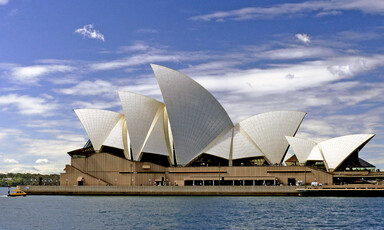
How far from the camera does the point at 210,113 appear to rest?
83750 mm

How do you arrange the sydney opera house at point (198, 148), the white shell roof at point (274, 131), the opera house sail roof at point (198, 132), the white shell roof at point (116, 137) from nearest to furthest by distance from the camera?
the sydney opera house at point (198, 148) → the opera house sail roof at point (198, 132) → the white shell roof at point (274, 131) → the white shell roof at point (116, 137)

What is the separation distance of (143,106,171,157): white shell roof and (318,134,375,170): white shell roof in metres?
25.5

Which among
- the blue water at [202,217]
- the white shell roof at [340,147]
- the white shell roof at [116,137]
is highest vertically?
the white shell roof at [116,137]

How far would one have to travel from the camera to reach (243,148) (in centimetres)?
8469

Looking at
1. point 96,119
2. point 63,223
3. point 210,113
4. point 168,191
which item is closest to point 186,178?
point 168,191

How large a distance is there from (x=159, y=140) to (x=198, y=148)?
664cm

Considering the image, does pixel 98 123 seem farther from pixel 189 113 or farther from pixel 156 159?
pixel 189 113

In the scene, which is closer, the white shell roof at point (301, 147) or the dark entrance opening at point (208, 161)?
the white shell roof at point (301, 147)

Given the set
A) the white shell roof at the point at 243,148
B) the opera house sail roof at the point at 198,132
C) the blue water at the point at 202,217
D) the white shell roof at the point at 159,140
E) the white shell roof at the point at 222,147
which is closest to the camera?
the blue water at the point at 202,217

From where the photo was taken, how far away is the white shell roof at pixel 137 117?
84562mm

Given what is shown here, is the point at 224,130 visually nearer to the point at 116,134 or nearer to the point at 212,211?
the point at 116,134

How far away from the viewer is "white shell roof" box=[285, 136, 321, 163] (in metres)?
82.6

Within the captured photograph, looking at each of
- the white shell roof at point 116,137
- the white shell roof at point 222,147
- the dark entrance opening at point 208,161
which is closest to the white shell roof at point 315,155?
the white shell roof at point 222,147

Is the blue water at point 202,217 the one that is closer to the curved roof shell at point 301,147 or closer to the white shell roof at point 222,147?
the curved roof shell at point 301,147
